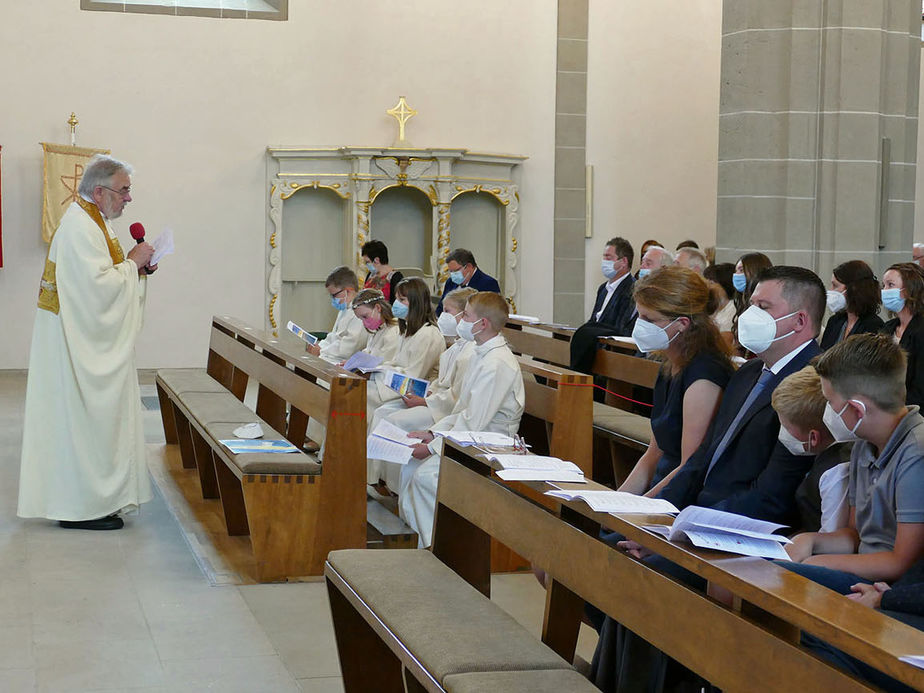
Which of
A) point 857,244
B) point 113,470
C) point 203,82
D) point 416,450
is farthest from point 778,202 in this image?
point 203,82

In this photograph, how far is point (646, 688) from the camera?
10.0 feet

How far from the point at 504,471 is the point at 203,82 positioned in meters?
9.99

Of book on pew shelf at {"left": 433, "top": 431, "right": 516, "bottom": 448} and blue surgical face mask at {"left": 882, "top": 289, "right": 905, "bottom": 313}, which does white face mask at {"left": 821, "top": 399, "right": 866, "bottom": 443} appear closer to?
book on pew shelf at {"left": 433, "top": 431, "right": 516, "bottom": 448}

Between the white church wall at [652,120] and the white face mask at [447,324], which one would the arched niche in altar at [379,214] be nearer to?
the white church wall at [652,120]

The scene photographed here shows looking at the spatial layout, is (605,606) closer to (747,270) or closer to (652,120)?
(747,270)

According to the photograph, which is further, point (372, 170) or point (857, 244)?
point (372, 170)

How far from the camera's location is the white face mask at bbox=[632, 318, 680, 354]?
3.93 metres

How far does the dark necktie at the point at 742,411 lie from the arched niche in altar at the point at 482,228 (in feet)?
31.5

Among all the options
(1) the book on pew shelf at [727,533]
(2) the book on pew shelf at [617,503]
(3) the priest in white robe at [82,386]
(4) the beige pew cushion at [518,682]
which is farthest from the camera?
(3) the priest in white robe at [82,386]

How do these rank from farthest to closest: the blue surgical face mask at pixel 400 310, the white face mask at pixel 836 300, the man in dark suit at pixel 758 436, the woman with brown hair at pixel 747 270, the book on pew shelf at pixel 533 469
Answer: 1. the blue surgical face mask at pixel 400 310
2. the woman with brown hair at pixel 747 270
3. the white face mask at pixel 836 300
4. the man in dark suit at pixel 758 436
5. the book on pew shelf at pixel 533 469

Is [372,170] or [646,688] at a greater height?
[372,170]

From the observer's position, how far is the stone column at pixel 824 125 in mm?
8258

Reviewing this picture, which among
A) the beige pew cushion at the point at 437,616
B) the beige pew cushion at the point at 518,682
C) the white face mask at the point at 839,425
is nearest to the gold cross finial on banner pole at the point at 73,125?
the beige pew cushion at the point at 437,616

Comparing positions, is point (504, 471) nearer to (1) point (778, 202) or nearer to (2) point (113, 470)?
(2) point (113, 470)
